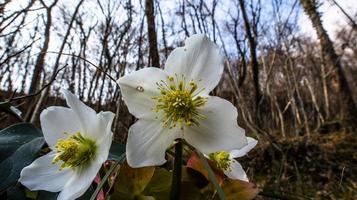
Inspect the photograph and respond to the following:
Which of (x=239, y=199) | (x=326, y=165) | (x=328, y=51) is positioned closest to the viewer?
(x=239, y=199)

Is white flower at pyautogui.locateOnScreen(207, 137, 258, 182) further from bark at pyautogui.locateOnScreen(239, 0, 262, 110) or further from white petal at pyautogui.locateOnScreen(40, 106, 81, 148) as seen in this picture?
bark at pyautogui.locateOnScreen(239, 0, 262, 110)

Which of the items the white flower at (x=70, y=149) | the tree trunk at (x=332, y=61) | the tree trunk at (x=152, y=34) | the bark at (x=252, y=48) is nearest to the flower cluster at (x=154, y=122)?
the white flower at (x=70, y=149)

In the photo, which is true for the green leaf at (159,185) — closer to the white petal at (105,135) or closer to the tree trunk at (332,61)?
the white petal at (105,135)

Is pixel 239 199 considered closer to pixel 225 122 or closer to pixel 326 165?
pixel 225 122

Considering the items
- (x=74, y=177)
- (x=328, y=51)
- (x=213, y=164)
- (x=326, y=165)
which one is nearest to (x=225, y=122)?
(x=213, y=164)

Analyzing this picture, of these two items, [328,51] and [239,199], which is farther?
[328,51]

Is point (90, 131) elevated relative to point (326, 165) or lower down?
elevated

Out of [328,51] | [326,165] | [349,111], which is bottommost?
[326,165]

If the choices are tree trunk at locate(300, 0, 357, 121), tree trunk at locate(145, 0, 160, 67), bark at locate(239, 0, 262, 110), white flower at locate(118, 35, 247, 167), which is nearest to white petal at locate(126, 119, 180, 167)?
white flower at locate(118, 35, 247, 167)
